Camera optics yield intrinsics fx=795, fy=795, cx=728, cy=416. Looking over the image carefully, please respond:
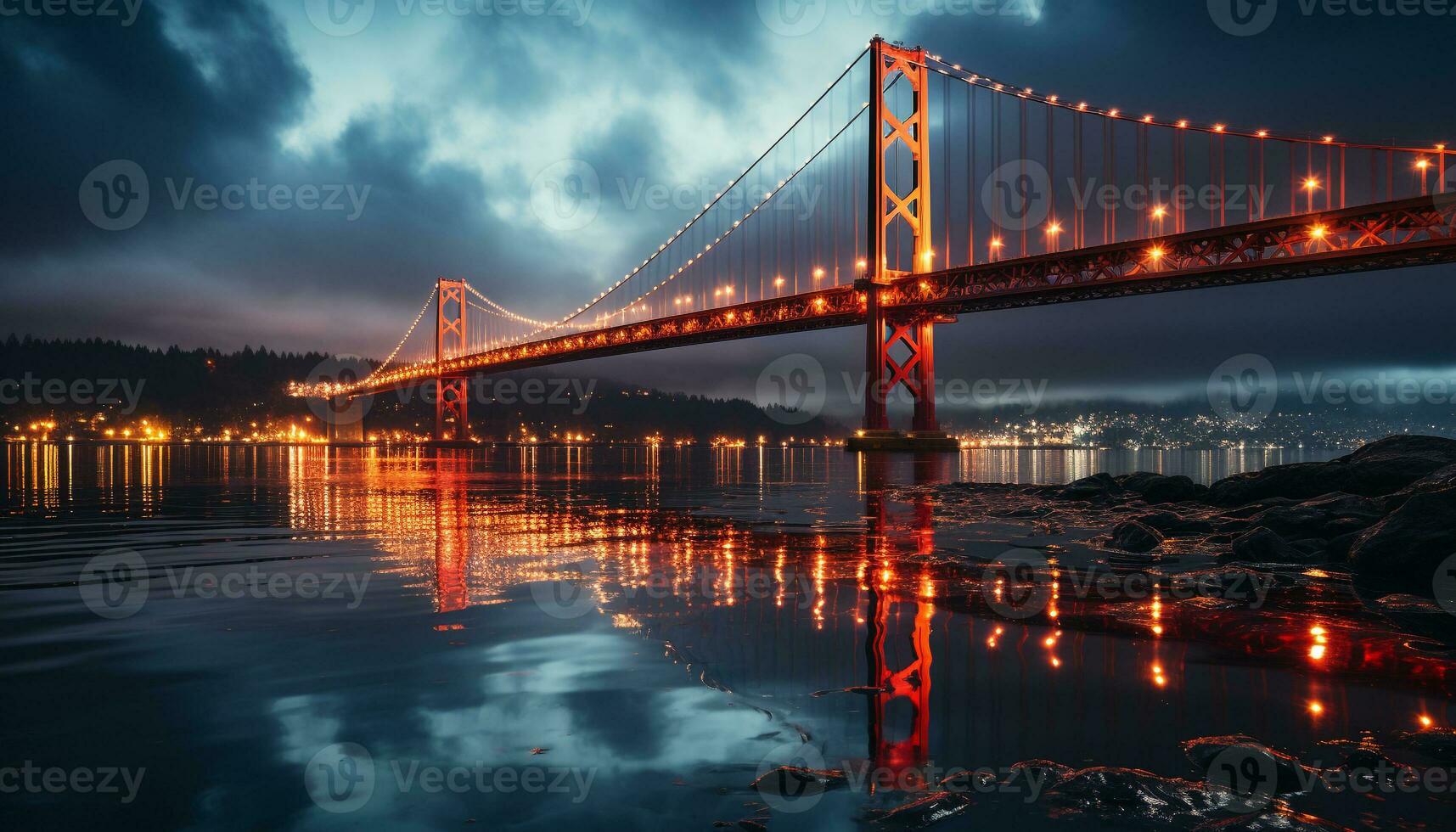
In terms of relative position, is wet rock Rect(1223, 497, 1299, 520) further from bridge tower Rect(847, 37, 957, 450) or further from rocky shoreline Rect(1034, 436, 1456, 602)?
bridge tower Rect(847, 37, 957, 450)

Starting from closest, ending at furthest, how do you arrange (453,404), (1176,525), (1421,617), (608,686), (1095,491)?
(608,686), (1421,617), (1176,525), (1095,491), (453,404)

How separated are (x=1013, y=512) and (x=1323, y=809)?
1172 centimetres

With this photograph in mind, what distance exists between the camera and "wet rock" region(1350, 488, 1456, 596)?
23.2 ft

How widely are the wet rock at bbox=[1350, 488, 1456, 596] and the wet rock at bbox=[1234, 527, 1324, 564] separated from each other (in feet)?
A: 2.18

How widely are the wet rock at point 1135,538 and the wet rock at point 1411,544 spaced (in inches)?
74.8

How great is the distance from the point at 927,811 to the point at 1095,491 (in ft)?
54.5

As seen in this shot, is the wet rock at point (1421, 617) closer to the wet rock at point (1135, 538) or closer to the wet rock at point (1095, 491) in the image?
the wet rock at point (1135, 538)

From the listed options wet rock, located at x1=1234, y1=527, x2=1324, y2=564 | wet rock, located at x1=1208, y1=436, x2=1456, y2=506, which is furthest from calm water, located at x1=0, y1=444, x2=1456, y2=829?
wet rock, located at x1=1208, y1=436, x2=1456, y2=506

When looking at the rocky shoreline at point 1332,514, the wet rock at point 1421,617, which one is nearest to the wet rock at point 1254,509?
the rocky shoreline at point 1332,514

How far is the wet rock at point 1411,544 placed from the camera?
706 centimetres

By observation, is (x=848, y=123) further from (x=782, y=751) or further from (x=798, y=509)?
(x=782, y=751)

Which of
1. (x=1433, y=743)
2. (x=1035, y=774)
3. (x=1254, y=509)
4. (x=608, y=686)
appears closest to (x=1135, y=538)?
(x=1254, y=509)

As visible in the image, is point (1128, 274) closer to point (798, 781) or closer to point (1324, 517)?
point (1324, 517)

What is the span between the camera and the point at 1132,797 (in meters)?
2.59
